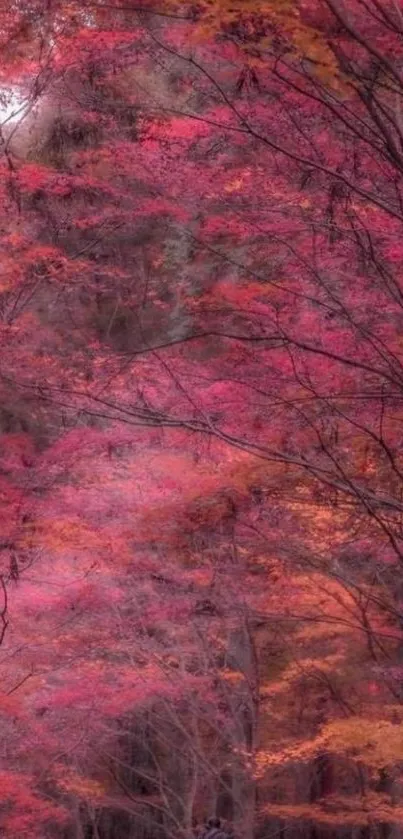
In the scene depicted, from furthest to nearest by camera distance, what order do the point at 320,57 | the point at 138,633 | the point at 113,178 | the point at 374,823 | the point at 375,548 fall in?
the point at 113,178
the point at 138,633
the point at 374,823
the point at 375,548
the point at 320,57

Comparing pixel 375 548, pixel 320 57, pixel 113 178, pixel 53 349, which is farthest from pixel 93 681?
pixel 320 57

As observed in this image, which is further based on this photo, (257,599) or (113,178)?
(113,178)

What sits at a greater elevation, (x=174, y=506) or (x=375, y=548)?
(x=174, y=506)

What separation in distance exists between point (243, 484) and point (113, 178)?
22.8ft

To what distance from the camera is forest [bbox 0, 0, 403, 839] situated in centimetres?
747

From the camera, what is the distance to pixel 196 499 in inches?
474

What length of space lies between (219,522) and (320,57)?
9.42 m

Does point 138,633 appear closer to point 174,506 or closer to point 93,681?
point 93,681

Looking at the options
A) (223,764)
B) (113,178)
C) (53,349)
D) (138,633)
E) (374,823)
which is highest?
(113,178)

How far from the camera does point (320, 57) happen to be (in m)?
3.60

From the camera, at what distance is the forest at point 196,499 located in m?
7.47

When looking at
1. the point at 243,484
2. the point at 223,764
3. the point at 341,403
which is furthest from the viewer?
the point at 223,764

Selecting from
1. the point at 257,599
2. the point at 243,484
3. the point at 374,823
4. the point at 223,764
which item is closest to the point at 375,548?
the point at 243,484

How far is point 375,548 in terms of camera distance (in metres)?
10.3
